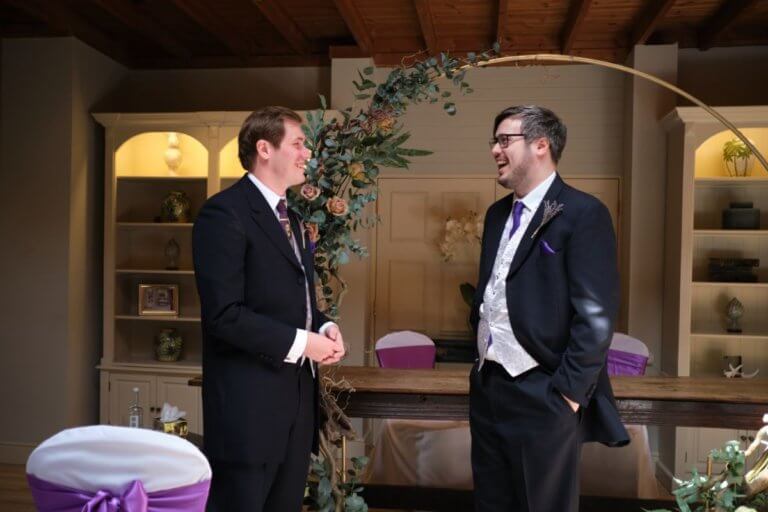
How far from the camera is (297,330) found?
6.10ft

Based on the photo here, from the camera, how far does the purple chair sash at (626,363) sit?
3.80m

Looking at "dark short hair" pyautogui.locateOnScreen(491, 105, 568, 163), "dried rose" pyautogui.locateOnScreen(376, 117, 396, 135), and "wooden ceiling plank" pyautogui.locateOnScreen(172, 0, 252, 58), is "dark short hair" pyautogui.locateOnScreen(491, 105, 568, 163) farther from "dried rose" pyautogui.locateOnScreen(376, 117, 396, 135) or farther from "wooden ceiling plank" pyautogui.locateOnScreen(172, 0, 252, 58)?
"wooden ceiling plank" pyautogui.locateOnScreen(172, 0, 252, 58)

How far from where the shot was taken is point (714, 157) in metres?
4.83

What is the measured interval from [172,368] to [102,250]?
1.09 meters

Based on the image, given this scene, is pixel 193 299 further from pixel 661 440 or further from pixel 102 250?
pixel 661 440

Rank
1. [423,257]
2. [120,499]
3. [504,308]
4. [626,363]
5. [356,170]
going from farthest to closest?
[423,257] < [626,363] < [356,170] < [504,308] < [120,499]

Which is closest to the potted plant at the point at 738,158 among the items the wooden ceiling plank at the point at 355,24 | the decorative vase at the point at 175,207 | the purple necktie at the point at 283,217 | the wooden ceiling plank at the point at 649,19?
the wooden ceiling plank at the point at 649,19

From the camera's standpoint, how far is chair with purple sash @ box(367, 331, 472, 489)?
301cm

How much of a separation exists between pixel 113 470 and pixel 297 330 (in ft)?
1.98

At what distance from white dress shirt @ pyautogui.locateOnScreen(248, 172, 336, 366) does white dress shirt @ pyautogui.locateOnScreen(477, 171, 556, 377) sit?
1.65 feet

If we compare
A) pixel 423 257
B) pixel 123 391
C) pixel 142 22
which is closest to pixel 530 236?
pixel 423 257

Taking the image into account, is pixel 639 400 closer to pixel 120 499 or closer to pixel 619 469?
pixel 619 469

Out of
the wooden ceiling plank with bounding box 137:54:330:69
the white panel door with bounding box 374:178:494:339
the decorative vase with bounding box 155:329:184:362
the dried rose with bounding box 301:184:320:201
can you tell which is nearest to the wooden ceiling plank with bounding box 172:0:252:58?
the wooden ceiling plank with bounding box 137:54:330:69

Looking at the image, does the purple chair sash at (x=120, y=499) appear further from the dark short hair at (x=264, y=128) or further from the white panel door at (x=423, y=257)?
the white panel door at (x=423, y=257)
